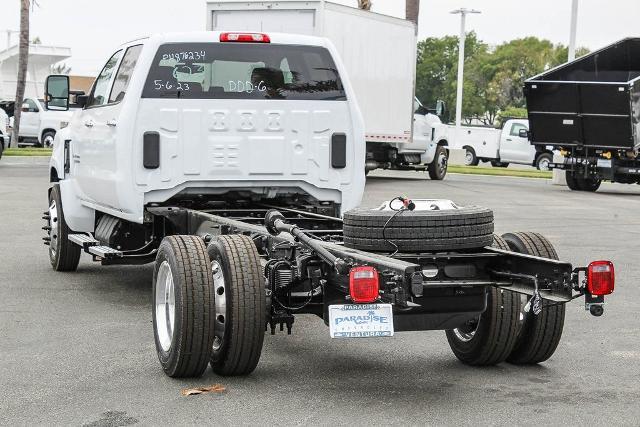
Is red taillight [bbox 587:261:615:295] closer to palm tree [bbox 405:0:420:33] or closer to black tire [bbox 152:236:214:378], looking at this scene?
black tire [bbox 152:236:214:378]

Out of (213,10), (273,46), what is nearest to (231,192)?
(273,46)

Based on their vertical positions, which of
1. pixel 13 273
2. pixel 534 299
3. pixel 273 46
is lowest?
pixel 13 273

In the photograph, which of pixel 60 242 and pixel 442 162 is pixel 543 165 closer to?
pixel 442 162

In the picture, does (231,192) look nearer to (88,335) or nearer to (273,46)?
(273,46)

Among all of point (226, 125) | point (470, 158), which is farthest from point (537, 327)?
point (470, 158)

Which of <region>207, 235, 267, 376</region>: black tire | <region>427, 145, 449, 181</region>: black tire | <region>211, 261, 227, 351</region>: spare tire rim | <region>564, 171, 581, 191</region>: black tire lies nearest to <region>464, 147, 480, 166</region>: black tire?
<region>427, 145, 449, 181</region>: black tire

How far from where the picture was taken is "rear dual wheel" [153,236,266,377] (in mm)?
6293

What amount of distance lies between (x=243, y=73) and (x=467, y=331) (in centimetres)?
319

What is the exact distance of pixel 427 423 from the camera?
5.67 m

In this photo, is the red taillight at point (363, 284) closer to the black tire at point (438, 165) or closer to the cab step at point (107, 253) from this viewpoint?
the cab step at point (107, 253)

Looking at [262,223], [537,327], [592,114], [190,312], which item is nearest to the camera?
[190,312]

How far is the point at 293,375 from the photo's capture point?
6711 mm

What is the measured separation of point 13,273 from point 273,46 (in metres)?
3.65

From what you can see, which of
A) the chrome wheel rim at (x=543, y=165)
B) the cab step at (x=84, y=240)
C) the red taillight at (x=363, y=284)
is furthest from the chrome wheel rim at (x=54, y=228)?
the chrome wheel rim at (x=543, y=165)
